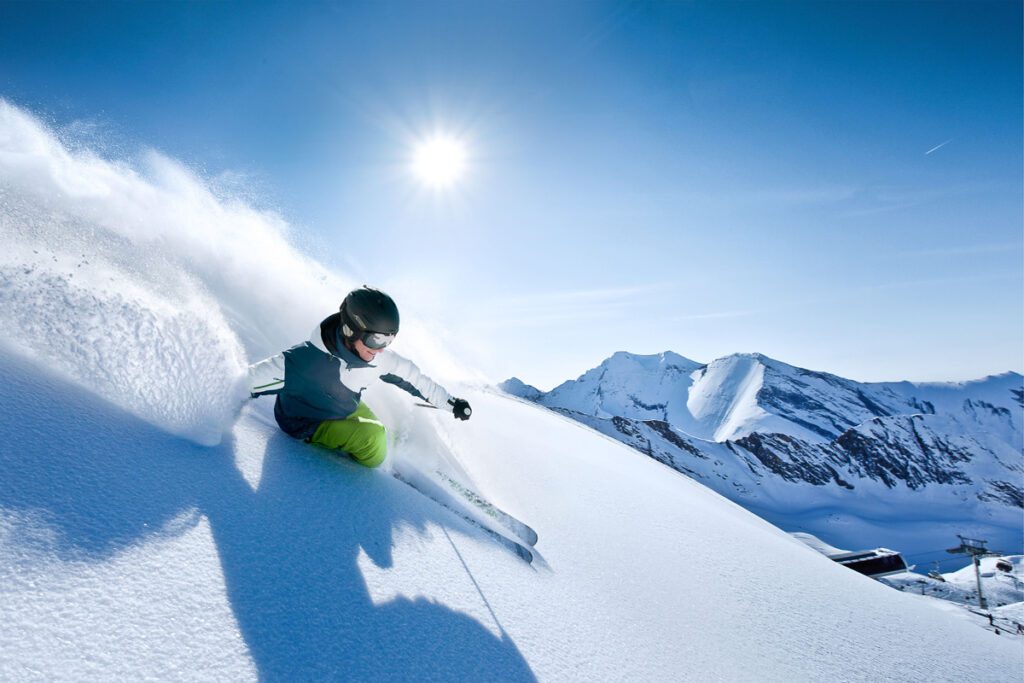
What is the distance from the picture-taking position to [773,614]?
3123 millimetres

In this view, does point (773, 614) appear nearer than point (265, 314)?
Yes

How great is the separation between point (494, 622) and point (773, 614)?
2340 mm

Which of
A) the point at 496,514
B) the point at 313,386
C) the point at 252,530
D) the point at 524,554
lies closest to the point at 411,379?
the point at 313,386

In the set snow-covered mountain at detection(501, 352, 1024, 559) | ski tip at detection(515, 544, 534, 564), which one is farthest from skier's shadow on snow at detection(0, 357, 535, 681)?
snow-covered mountain at detection(501, 352, 1024, 559)

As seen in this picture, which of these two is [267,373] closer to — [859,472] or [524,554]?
[524,554]

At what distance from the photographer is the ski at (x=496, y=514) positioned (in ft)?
10.8

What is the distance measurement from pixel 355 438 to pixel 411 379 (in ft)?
2.61

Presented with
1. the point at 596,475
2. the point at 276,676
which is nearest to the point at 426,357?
the point at 596,475

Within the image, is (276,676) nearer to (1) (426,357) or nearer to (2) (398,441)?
(2) (398,441)

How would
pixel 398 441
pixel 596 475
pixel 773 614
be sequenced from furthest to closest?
pixel 596 475
pixel 398 441
pixel 773 614

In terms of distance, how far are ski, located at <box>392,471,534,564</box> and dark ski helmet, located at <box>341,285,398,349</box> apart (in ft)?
3.58

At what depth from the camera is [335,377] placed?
3303mm

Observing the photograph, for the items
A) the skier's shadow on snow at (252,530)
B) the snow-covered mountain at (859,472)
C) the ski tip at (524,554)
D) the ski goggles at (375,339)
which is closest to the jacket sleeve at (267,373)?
the ski goggles at (375,339)

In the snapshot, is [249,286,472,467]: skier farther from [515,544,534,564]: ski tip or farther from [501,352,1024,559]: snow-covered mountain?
[501,352,1024,559]: snow-covered mountain
